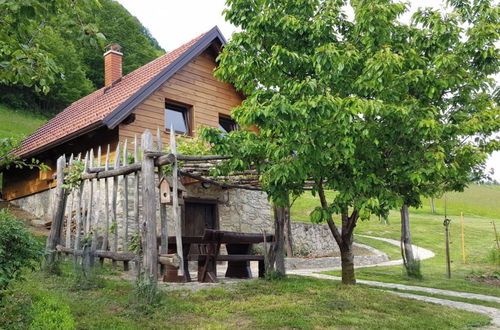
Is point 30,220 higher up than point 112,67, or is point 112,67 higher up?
point 112,67

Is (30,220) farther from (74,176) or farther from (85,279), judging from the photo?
(85,279)

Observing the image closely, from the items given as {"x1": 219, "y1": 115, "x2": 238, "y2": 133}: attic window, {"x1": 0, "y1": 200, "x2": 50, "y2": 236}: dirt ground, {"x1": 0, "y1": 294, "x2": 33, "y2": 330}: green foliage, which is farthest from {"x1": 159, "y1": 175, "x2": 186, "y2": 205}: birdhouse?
{"x1": 219, "y1": 115, "x2": 238, "y2": 133}: attic window

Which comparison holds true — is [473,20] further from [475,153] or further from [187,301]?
[187,301]

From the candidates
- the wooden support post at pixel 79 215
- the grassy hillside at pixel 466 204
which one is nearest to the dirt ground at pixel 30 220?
the wooden support post at pixel 79 215

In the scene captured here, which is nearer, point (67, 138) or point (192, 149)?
point (192, 149)

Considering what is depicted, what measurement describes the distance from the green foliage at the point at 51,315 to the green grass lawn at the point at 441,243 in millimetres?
8748

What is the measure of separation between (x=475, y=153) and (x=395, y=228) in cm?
2356

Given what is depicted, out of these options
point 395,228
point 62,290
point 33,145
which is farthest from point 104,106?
point 395,228

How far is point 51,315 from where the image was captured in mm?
4914

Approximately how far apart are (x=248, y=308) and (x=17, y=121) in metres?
30.0

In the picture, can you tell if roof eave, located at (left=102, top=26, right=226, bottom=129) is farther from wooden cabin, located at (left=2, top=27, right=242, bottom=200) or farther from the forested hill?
the forested hill

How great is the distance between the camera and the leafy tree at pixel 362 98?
6.27 metres

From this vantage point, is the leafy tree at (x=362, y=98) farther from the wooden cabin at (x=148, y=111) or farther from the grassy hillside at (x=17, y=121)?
the grassy hillside at (x=17, y=121)

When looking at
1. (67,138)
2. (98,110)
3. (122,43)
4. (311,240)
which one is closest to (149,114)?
(98,110)
